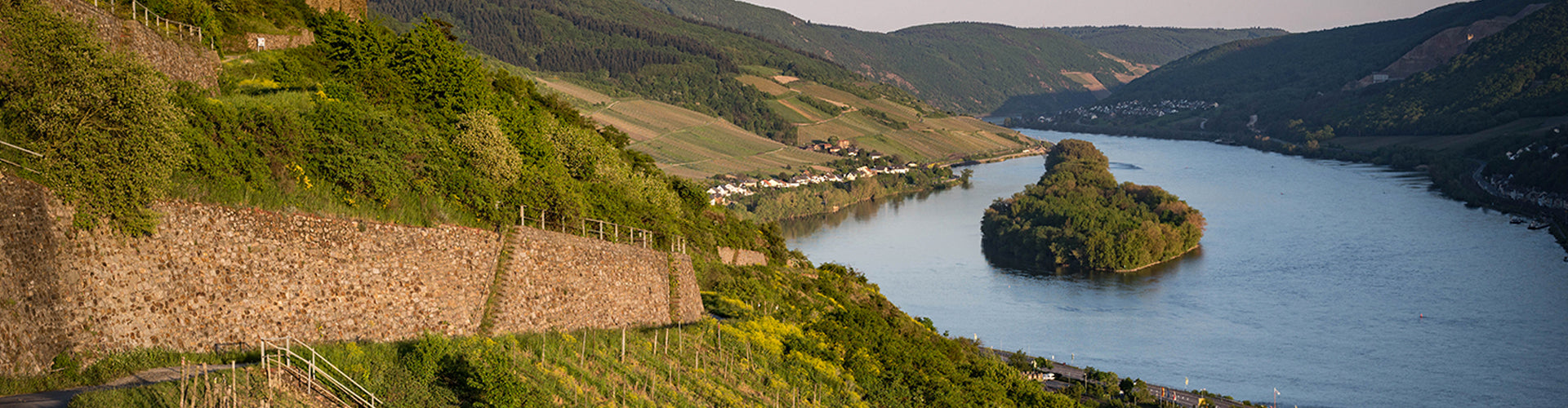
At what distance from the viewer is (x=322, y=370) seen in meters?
13.1

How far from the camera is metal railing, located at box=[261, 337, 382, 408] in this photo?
515 inches

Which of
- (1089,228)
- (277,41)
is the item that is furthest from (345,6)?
(1089,228)

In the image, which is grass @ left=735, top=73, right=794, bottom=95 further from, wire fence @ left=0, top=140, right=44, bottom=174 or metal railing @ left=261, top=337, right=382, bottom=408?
wire fence @ left=0, top=140, right=44, bottom=174

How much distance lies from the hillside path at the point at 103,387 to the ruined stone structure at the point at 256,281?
350 millimetres

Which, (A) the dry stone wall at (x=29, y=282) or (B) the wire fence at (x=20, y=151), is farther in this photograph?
(B) the wire fence at (x=20, y=151)

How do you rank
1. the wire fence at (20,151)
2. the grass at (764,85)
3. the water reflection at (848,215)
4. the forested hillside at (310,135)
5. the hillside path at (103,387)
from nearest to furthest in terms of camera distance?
the hillside path at (103,387) < the wire fence at (20,151) < the forested hillside at (310,135) < the water reflection at (848,215) < the grass at (764,85)

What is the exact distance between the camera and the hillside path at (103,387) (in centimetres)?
1165

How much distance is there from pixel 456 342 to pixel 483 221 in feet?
10.4

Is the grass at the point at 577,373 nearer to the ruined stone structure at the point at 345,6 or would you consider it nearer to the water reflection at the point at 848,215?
the ruined stone structure at the point at 345,6

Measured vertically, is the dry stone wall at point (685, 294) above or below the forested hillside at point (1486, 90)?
below

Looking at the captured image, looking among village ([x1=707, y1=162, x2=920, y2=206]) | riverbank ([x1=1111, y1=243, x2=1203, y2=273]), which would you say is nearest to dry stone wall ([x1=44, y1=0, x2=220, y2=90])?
riverbank ([x1=1111, y1=243, x2=1203, y2=273])

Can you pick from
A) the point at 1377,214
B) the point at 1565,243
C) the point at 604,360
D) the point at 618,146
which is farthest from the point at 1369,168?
the point at 604,360

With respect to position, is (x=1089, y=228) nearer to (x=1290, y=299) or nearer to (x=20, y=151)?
(x=1290, y=299)

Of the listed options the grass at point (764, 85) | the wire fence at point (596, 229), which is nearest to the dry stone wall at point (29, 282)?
the wire fence at point (596, 229)
